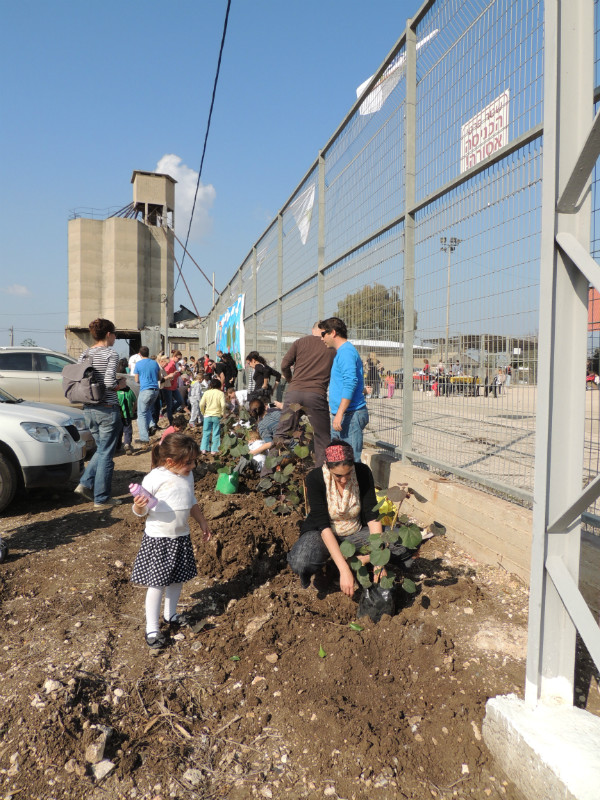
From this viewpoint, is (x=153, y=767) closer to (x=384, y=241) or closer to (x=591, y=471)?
(x=591, y=471)

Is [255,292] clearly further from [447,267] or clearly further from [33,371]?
[447,267]

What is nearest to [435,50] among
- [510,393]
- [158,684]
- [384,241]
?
[384,241]

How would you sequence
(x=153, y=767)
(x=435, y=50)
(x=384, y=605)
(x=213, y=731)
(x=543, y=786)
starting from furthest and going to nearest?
1. (x=435, y=50)
2. (x=384, y=605)
3. (x=213, y=731)
4. (x=153, y=767)
5. (x=543, y=786)

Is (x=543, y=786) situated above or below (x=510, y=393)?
below

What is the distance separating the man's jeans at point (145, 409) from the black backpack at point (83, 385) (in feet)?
13.0

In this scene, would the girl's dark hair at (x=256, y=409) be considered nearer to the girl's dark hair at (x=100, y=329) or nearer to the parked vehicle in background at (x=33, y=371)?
the girl's dark hair at (x=100, y=329)

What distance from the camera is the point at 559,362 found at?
1.90 metres

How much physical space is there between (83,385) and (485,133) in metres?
3.73

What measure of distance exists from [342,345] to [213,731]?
3.00 metres

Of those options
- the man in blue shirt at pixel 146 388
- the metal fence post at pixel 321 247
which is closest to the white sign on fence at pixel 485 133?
the metal fence post at pixel 321 247

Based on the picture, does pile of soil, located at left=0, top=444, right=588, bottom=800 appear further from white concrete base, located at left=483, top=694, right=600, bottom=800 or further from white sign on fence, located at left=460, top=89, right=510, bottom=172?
white sign on fence, located at left=460, top=89, right=510, bottom=172

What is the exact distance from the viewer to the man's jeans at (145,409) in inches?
356

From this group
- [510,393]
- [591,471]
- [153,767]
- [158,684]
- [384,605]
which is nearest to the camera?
[153,767]

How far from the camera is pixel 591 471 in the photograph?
2.63 metres
